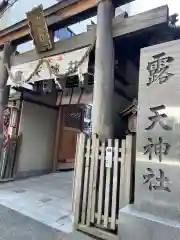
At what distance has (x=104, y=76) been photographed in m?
4.58

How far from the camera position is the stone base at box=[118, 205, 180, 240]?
267 centimetres

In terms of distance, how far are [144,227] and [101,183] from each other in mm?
1122

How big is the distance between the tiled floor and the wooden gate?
46 centimetres

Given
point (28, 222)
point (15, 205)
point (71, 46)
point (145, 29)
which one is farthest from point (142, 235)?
point (71, 46)

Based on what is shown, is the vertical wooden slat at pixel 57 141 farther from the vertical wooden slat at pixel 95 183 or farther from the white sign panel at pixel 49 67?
the vertical wooden slat at pixel 95 183

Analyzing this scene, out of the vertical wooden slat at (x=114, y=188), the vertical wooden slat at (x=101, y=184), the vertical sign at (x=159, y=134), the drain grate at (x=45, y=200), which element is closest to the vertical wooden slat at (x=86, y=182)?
the vertical wooden slat at (x=101, y=184)

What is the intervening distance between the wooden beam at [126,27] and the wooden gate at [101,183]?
2.38m

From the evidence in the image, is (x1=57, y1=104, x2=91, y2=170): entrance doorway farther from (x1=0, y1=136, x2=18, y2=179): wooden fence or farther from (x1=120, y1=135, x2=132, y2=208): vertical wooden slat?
(x1=120, y1=135, x2=132, y2=208): vertical wooden slat

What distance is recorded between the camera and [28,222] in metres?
4.04

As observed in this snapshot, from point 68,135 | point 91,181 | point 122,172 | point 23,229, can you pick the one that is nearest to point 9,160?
point 68,135

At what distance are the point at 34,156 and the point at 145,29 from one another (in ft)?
20.8

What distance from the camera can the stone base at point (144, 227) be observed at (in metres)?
2.67

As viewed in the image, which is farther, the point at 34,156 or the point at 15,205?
the point at 34,156

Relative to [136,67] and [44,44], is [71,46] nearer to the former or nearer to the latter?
[44,44]
